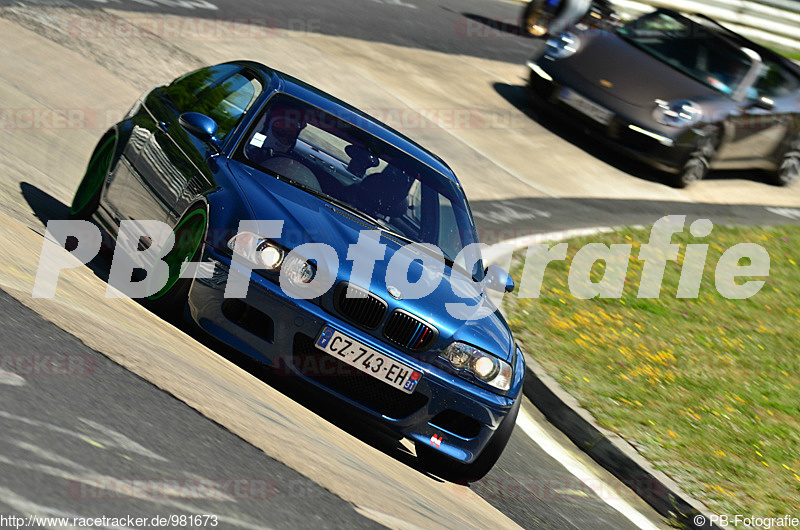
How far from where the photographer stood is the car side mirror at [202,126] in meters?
6.13

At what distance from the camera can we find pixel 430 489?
5.13m

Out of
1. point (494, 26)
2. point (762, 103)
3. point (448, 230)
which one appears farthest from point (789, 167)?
point (448, 230)

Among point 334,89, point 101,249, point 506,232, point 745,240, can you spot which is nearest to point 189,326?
point 101,249

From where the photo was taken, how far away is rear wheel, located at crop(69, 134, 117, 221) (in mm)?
6984

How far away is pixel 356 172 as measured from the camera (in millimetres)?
6363

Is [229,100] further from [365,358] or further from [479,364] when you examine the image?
[479,364]

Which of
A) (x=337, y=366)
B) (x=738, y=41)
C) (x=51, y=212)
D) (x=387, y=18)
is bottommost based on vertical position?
(x=387, y=18)

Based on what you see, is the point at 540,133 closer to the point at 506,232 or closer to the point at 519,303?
the point at 506,232

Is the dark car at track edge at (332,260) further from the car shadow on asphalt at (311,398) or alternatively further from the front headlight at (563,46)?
the front headlight at (563,46)

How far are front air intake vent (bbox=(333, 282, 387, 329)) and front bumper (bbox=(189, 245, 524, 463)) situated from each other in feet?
0.19

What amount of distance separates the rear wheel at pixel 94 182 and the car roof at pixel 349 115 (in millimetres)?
1152

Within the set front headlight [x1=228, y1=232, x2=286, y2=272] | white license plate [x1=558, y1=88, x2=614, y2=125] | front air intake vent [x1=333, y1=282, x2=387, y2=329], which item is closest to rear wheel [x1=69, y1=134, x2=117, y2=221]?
front headlight [x1=228, y1=232, x2=286, y2=272]

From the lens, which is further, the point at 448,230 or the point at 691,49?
the point at 691,49

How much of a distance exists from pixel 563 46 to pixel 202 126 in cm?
976
